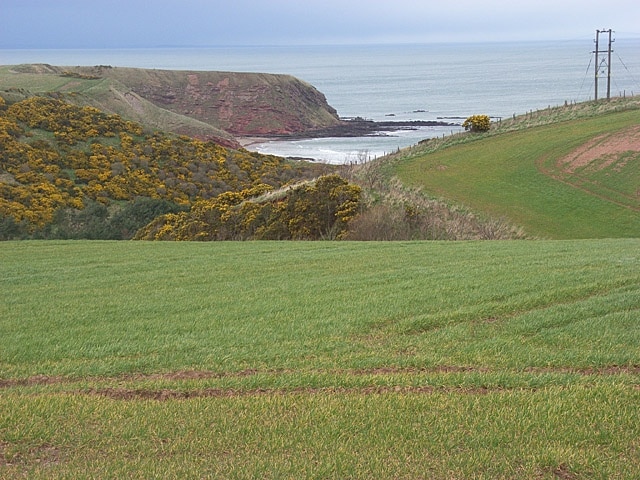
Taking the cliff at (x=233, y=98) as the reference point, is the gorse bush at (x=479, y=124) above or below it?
below

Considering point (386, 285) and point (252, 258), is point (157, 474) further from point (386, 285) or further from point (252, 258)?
point (252, 258)

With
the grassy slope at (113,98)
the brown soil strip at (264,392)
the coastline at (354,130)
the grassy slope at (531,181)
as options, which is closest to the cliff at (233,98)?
the coastline at (354,130)

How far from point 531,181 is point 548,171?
1.84m

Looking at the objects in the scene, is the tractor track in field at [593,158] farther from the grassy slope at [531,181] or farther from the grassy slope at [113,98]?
the grassy slope at [113,98]

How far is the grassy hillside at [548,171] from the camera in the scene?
1231 inches

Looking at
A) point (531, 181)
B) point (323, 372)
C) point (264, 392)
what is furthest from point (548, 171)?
point (264, 392)

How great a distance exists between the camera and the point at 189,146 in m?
53.5

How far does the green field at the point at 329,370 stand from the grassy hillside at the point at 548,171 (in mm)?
15878

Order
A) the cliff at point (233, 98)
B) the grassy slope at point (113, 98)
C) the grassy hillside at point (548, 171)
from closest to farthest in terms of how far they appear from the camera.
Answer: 1. the grassy hillside at point (548, 171)
2. the grassy slope at point (113, 98)
3. the cliff at point (233, 98)

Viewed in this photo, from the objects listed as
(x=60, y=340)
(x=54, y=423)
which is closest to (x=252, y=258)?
(x=60, y=340)

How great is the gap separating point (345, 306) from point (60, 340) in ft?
15.1

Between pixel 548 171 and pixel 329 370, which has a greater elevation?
pixel 548 171

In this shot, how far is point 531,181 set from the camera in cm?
3728

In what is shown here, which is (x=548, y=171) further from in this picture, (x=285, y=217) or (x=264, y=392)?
(x=264, y=392)
